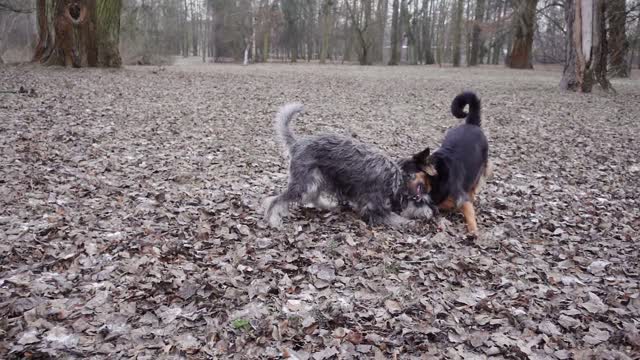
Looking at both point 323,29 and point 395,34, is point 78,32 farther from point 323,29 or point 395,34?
point 323,29

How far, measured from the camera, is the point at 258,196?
583cm

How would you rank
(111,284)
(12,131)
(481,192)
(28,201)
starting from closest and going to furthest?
(111,284), (28,201), (481,192), (12,131)

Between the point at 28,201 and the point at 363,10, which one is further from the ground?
the point at 363,10

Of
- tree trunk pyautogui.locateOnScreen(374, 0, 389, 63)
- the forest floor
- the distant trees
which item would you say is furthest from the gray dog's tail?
tree trunk pyautogui.locateOnScreen(374, 0, 389, 63)

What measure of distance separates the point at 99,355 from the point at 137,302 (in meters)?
0.60

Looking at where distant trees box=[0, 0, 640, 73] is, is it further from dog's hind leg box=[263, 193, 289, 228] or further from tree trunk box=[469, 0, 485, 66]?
dog's hind leg box=[263, 193, 289, 228]

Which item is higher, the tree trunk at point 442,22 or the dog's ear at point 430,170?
the tree trunk at point 442,22

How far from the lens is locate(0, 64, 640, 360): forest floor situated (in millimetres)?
3137

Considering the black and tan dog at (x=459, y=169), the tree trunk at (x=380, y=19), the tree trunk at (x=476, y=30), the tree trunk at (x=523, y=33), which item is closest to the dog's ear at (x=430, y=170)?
the black and tan dog at (x=459, y=169)

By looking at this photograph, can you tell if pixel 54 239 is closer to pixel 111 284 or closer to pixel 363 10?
pixel 111 284

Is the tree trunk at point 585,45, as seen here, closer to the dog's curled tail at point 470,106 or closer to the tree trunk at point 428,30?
the dog's curled tail at point 470,106

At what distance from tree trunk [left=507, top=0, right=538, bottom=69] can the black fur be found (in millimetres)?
28628

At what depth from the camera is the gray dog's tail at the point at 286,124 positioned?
5.28m

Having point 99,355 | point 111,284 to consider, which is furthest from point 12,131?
point 99,355
